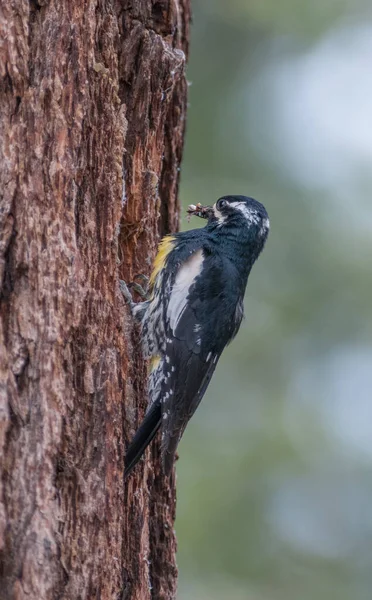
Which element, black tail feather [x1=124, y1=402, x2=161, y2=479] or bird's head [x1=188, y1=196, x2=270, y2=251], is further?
bird's head [x1=188, y1=196, x2=270, y2=251]

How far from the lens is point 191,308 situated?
3.82 m

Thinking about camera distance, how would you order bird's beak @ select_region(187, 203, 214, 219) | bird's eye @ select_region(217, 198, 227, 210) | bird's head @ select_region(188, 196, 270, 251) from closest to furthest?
bird's head @ select_region(188, 196, 270, 251) < bird's eye @ select_region(217, 198, 227, 210) < bird's beak @ select_region(187, 203, 214, 219)

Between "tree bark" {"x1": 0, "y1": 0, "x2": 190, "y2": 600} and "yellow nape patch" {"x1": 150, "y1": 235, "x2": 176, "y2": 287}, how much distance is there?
1.58 feet

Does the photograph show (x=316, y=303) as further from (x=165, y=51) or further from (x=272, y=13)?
(x=165, y=51)

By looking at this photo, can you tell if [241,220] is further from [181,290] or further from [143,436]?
[143,436]

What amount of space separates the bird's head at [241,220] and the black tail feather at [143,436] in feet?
3.76

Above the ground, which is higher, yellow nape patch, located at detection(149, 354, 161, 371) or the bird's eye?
the bird's eye

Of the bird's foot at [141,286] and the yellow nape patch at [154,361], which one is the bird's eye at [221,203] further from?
the yellow nape patch at [154,361]

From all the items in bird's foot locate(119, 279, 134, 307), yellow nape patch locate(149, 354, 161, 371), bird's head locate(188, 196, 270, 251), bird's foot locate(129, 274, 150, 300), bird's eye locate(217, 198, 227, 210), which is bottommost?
yellow nape patch locate(149, 354, 161, 371)

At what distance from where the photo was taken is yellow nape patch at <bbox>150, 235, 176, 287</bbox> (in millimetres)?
3727

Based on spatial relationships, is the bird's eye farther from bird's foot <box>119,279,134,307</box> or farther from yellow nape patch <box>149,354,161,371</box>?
yellow nape patch <box>149,354,161,371</box>

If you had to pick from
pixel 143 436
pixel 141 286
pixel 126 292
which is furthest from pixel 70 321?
pixel 141 286

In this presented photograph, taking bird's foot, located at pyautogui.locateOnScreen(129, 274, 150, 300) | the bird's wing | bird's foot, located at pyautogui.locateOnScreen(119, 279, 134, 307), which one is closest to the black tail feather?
the bird's wing

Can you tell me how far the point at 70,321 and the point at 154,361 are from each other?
0.99m
